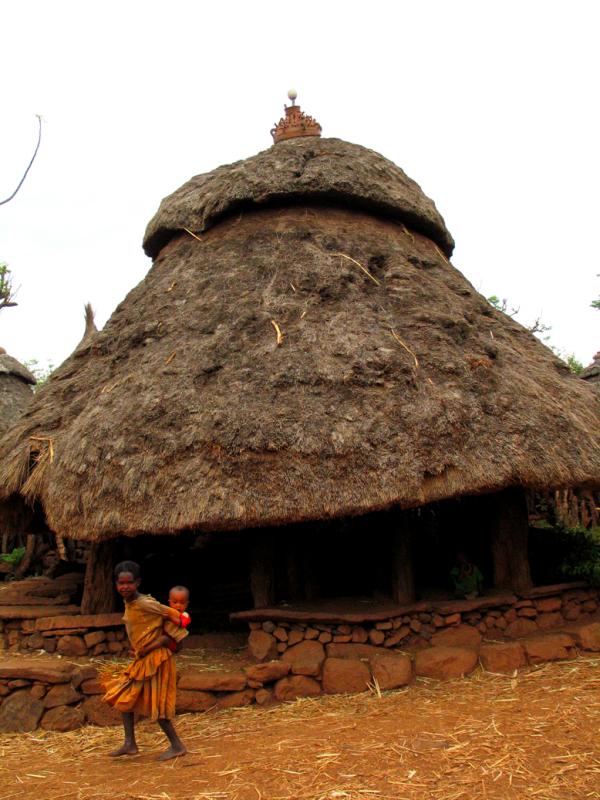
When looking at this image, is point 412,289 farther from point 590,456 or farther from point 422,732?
point 422,732

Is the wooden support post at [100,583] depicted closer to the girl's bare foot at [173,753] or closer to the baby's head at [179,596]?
the girl's bare foot at [173,753]

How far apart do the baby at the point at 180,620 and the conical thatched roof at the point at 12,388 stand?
35.1 ft

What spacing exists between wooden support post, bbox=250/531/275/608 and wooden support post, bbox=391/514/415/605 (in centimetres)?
111

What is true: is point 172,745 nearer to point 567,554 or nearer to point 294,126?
point 567,554

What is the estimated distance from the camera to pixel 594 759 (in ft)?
11.5

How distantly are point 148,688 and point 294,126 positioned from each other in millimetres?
7842

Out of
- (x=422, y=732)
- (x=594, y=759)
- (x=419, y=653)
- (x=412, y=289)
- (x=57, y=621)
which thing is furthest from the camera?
(x=412, y=289)

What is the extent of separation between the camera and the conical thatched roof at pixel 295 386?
5.36 m

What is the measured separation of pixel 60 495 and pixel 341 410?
2475 millimetres

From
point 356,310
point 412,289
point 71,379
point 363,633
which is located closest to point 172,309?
point 71,379

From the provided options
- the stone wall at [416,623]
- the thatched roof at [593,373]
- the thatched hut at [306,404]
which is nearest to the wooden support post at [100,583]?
the thatched hut at [306,404]

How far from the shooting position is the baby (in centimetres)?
398

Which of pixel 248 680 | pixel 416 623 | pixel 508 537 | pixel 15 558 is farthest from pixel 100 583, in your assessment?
pixel 15 558

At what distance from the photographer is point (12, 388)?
569 inches
